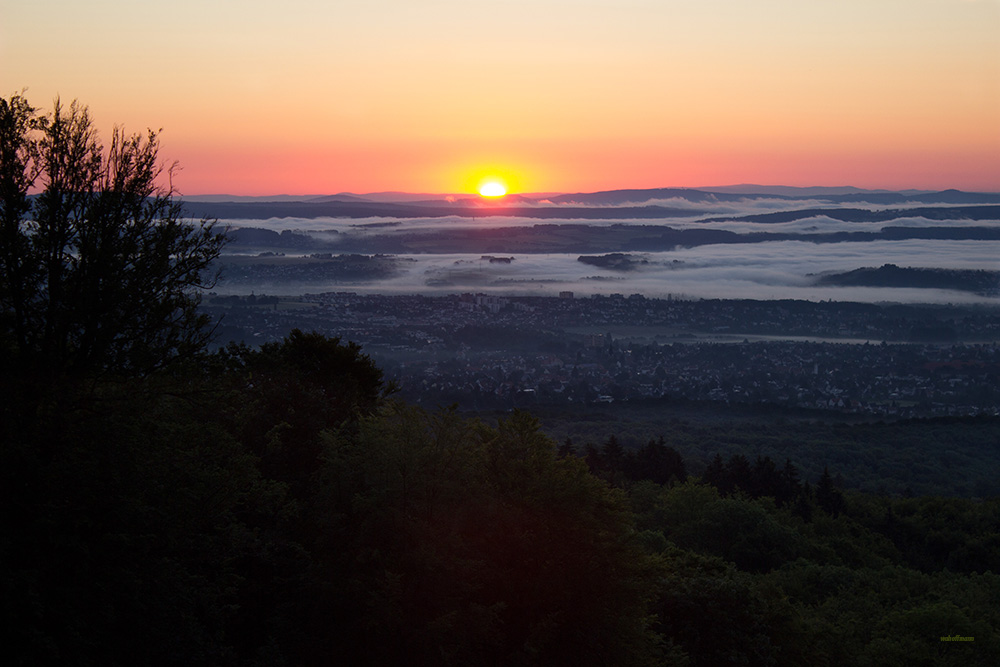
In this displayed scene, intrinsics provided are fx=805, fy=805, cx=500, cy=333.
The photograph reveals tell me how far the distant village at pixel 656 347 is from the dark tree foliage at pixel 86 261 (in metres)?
47.6

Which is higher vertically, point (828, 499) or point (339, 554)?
point (339, 554)

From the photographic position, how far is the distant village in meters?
69.9

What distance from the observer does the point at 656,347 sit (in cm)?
9550

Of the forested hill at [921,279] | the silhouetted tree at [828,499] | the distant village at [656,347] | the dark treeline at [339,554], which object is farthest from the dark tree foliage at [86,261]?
the forested hill at [921,279]

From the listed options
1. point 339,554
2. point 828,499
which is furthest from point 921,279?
point 339,554

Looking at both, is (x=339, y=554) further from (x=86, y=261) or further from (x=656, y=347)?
(x=656, y=347)

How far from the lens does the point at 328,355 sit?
67.0 feet

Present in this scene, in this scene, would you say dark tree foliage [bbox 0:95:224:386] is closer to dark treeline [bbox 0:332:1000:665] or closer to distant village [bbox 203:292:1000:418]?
dark treeline [bbox 0:332:1000:665]

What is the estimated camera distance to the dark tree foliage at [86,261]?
989 cm

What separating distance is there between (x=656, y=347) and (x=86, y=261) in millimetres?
88502

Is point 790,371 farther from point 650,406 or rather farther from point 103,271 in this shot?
point 103,271

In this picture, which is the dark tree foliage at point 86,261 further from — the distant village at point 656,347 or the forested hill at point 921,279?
the forested hill at point 921,279

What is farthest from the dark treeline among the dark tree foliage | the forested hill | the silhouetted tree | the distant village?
the forested hill

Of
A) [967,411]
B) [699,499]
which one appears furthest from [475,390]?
[967,411]
